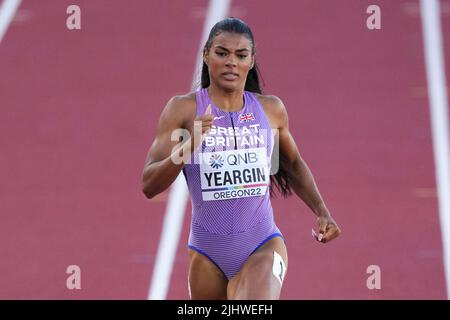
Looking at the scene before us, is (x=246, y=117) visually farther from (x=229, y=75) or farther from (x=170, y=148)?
(x=170, y=148)

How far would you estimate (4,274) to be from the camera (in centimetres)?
764

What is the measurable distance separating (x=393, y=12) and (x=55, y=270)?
633 cm

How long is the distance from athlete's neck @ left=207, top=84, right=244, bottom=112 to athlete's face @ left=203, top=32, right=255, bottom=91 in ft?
0.17

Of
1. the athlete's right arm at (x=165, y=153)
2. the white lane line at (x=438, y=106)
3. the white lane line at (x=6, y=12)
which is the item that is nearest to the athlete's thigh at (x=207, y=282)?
the athlete's right arm at (x=165, y=153)

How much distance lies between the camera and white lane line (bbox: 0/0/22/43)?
1259 centimetres

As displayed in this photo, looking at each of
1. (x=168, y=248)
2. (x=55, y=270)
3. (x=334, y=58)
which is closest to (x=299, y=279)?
(x=168, y=248)

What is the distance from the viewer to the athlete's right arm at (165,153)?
4.66 metres

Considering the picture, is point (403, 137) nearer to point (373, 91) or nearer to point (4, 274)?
point (373, 91)

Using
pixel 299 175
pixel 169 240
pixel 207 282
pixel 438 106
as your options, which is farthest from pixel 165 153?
pixel 438 106

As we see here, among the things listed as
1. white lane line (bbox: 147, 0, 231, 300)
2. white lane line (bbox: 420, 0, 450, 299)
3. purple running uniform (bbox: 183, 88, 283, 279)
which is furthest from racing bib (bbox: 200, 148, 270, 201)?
white lane line (bbox: 420, 0, 450, 299)

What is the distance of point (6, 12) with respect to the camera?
42.9ft

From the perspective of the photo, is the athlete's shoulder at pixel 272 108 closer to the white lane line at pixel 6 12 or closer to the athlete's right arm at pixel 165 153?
the athlete's right arm at pixel 165 153

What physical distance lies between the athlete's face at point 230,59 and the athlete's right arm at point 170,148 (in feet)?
0.57

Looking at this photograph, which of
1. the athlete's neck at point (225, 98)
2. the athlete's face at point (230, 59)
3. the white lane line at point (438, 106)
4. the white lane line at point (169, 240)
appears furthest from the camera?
the white lane line at point (438, 106)
